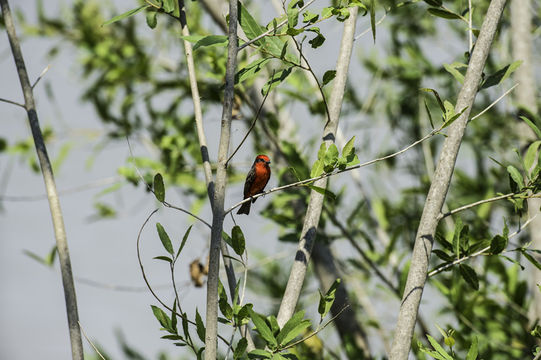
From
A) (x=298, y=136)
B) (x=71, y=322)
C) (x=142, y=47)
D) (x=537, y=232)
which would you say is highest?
(x=142, y=47)

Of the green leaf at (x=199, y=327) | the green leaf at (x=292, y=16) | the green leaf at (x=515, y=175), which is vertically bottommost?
the green leaf at (x=199, y=327)

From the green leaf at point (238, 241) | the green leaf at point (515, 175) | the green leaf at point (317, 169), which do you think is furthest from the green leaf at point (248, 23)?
the green leaf at point (515, 175)

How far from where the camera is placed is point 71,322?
5.72 feet

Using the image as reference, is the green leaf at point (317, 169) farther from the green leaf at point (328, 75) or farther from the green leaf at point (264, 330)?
the green leaf at point (264, 330)

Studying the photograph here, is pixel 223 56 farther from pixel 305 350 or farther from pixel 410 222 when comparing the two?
pixel 410 222

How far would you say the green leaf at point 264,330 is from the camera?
1.69 m

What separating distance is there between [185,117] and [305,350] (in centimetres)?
202

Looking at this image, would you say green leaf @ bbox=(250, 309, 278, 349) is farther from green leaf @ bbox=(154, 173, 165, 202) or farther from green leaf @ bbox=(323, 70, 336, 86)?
green leaf @ bbox=(323, 70, 336, 86)

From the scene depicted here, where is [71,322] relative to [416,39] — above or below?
below

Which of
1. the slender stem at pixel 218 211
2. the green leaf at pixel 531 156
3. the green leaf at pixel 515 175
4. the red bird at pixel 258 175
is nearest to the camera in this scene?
the slender stem at pixel 218 211

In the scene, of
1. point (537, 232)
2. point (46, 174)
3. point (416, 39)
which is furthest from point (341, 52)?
point (416, 39)

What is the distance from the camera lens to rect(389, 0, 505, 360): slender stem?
1.79 m

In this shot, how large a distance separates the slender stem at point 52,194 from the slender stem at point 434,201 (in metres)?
0.94

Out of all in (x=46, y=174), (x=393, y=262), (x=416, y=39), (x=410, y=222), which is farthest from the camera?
(x=416, y=39)
